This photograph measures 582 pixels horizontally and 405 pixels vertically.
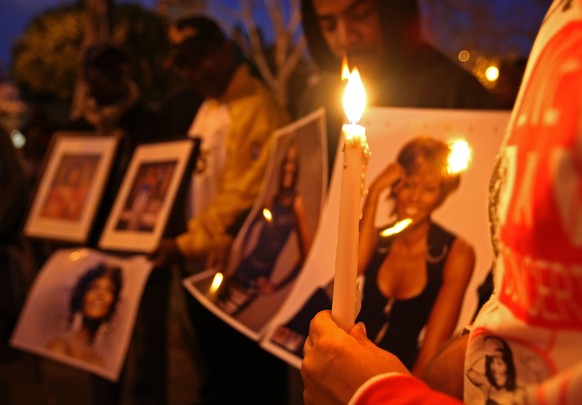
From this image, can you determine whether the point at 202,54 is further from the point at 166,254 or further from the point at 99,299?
the point at 99,299

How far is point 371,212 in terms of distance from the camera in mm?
1391

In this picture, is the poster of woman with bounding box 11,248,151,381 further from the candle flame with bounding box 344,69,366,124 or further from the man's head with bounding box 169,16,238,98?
the candle flame with bounding box 344,69,366,124

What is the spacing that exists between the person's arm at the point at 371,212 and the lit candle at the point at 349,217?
65cm

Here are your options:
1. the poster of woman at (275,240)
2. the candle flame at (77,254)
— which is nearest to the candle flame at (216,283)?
the poster of woman at (275,240)

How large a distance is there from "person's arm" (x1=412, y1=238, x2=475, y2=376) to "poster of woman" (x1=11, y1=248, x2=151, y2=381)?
139 centimetres

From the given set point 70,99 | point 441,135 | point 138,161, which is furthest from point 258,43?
point 441,135

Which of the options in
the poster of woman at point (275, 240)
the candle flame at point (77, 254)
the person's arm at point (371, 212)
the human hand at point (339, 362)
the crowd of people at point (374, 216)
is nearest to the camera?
the crowd of people at point (374, 216)

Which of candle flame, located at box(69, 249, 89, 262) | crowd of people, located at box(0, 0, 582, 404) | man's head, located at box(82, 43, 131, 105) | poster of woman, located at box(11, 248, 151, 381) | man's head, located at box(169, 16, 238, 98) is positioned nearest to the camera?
crowd of people, located at box(0, 0, 582, 404)

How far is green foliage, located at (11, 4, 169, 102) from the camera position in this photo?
15.6 m

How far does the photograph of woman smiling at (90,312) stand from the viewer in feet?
7.68

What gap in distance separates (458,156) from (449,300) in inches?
13.7

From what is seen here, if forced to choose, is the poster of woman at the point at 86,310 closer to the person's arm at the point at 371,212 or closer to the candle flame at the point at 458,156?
the person's arm at the point at 371,212

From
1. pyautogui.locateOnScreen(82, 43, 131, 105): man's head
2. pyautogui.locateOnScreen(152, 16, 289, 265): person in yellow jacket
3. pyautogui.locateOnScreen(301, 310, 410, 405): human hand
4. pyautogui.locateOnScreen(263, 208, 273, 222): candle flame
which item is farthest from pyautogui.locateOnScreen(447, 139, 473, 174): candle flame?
pyautogui.locateOnScreen(82, 43, 131, 105): man's head

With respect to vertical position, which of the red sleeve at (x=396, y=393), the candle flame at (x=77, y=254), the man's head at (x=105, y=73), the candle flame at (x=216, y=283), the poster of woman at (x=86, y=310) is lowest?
the poster of woman at (x=86, y=310)
